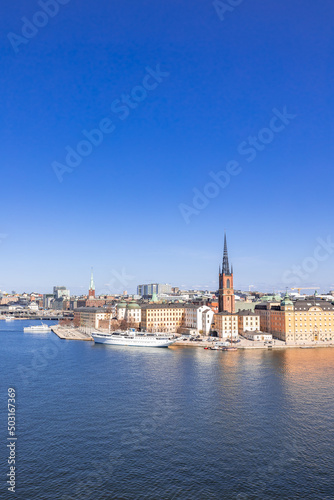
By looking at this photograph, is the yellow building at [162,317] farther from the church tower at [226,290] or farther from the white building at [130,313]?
the church tower at [226,290]

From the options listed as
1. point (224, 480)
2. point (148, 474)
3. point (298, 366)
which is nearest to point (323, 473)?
point (224, 480)

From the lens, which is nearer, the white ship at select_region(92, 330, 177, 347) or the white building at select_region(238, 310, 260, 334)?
the white ship at select_region(92, 330, 177, 347)

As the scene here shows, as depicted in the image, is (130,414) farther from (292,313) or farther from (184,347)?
(292,313)

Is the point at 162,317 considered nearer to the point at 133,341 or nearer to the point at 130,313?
the point at 130,313

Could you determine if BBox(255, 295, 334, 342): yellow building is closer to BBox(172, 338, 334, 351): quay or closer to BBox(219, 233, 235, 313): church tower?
BBox(172, 338, 334, 351): quay

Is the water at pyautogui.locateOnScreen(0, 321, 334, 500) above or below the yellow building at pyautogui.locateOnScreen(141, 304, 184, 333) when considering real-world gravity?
below

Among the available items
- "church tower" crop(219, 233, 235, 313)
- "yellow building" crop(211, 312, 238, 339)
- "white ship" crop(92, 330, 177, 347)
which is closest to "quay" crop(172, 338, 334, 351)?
"white ship" crop(92, 330, 177, 347)

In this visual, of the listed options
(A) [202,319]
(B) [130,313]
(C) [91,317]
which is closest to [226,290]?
(A) [202,319]
